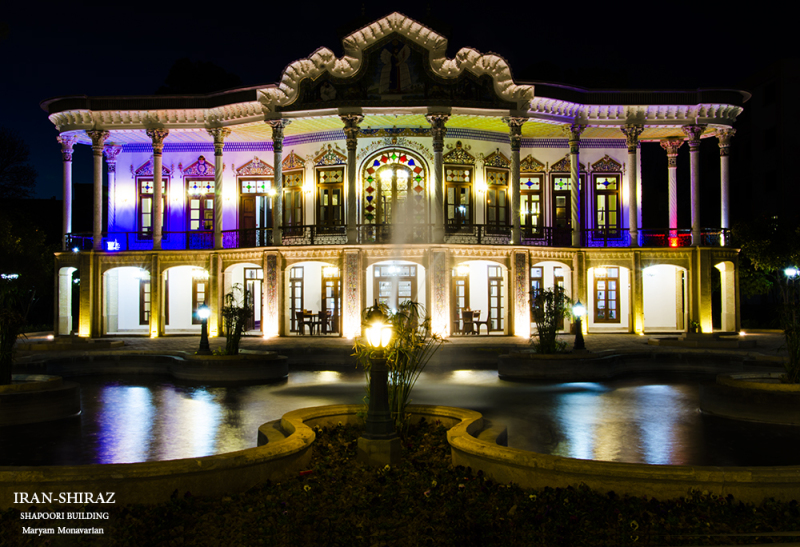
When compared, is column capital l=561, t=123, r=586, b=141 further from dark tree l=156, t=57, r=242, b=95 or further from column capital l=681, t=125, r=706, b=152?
dark tree l=156, t=57, r=242, b=95

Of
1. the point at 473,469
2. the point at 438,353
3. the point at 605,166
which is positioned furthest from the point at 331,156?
the point at 473,469

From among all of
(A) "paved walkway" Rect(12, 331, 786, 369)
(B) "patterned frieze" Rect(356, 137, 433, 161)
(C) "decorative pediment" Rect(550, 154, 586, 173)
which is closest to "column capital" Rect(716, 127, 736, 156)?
(C) "decorative pediment" Rect(550, 154, 586, 173)

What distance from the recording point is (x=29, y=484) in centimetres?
560

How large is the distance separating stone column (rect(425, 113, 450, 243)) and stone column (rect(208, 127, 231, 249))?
6.59 meters

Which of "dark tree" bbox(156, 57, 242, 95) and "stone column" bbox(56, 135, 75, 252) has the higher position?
"dark tree" bbox(156, 57, 242, 95)

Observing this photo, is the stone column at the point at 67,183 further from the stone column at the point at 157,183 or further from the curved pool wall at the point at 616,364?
the curved pool wall at the point at 616,364

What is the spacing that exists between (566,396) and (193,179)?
1731cm

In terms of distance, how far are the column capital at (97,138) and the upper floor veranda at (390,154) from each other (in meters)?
0.09

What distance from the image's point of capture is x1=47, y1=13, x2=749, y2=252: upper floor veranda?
2131 cm

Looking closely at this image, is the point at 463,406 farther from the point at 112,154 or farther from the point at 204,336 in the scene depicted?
the point at 112,154

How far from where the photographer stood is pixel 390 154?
2364cm

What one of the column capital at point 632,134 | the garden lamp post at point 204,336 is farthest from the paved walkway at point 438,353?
the column capital at point 632,134

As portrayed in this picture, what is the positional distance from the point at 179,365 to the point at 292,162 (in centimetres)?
1118

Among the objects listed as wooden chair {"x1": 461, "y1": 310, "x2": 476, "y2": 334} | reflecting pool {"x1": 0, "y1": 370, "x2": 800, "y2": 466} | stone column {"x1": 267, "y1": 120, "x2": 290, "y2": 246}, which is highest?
stone column {"x1": 267, "y1": 120, "x2": 290, "y2": 246}
